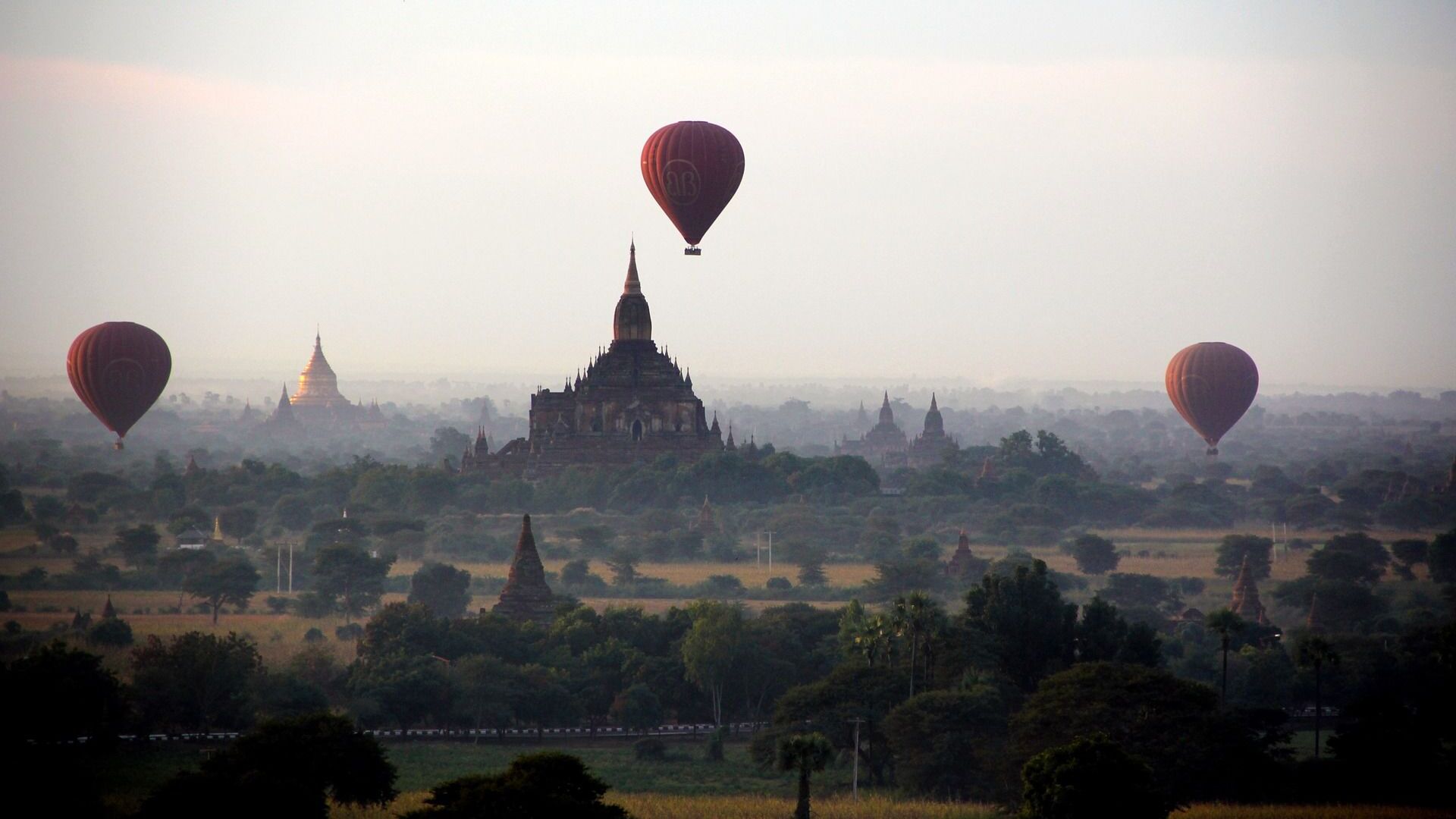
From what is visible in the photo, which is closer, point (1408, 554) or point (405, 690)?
point (405, 690)

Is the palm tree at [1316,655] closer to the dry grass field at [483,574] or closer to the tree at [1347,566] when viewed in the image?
the dry grass field at [483,574]

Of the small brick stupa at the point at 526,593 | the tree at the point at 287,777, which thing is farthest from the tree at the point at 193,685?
the small brick stupa at the point at 526,593

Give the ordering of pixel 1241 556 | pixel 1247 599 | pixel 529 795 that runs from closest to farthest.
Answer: pixel 529 795 → pixel 1247 599 → pixel 1241 556

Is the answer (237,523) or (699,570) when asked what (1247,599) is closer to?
(699,570)

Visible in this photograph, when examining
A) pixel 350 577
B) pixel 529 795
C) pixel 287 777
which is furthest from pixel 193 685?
pixel 350 577

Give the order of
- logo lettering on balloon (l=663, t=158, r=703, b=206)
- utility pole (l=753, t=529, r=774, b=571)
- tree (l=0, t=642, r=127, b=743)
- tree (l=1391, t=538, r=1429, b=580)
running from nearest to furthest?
tree (l=0, t=642, r=127, b=743) → logo lettering on balloon (l=663, t=158, r=703, b=206) → tree (l=1391, t=538, r=1429, b=580) → utility pole (l=753, t=529, r=774, b=571)

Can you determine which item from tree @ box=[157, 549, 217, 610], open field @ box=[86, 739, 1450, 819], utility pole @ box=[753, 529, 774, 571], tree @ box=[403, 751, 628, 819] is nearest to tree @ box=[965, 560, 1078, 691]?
open field @ box=[86, 739, 1450, 819]

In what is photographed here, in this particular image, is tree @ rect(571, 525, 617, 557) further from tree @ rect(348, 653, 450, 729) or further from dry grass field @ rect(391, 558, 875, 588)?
tree @ rect(348, 653, 450, 729)
